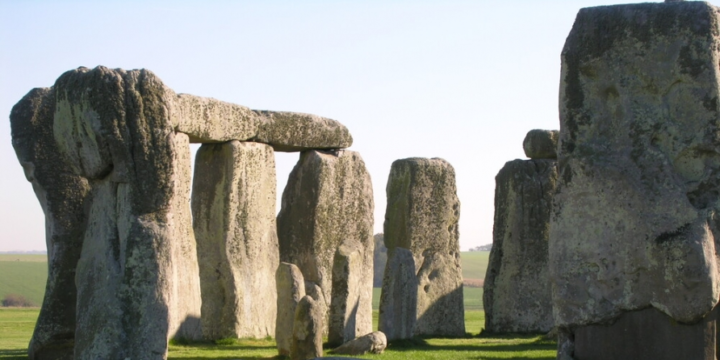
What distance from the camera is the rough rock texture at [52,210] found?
13336 millimetres

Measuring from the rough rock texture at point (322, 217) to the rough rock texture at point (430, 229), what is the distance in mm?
615

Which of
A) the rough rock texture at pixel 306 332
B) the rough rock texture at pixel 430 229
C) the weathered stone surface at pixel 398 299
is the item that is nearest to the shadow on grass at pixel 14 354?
the rough rock texture at pixel 306 332

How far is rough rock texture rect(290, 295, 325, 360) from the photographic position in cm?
1469

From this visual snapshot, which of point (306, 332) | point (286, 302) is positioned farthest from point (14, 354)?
point (306, 332)

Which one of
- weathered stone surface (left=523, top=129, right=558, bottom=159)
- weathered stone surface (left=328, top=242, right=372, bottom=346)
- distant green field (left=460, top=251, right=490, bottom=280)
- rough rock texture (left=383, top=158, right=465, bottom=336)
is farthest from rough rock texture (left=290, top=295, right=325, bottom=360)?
distant green field (left=460, top=251, right=490, bottom=280)

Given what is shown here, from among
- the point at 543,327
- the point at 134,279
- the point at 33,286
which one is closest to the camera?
the point at 134,279

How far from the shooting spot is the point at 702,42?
11.1 m

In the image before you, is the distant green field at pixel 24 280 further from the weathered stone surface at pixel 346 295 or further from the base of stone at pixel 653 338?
the base of stone at pixel 653 338

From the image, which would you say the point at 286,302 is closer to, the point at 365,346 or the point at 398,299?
the point at 365,346

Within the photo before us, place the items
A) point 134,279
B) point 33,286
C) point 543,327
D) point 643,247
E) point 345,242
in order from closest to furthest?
point 134,279, point 643,247, point 345,242, point 543,327, point 33,286

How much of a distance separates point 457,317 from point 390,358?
215 inches

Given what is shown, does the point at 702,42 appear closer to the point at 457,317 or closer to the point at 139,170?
the point at 139,170

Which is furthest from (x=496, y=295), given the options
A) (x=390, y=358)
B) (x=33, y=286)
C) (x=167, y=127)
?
(x=33, y=286)

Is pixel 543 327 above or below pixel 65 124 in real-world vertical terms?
below
